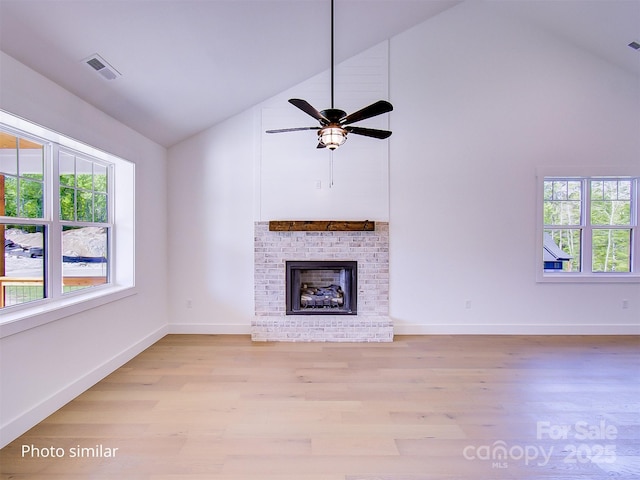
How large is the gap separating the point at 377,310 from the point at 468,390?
152 cm

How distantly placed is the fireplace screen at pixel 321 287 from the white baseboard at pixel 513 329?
0.77 metres

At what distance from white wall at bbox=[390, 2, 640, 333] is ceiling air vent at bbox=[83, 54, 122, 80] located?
3.11 metres

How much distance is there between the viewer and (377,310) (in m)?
3.94

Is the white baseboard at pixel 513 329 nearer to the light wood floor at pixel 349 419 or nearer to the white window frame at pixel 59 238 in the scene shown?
the light wood floor at pixel 349 419

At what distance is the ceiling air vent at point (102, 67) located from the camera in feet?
7.18

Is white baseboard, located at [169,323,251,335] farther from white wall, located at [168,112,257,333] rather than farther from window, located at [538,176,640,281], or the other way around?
window, located at [538,176,640,281]

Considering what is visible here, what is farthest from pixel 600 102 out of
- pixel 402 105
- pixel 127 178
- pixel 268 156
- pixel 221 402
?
pixel 127 178

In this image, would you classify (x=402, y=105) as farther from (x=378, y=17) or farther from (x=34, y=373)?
(x=34, y=373)

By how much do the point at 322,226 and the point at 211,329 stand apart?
205 centimetres

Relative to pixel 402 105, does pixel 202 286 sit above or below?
below

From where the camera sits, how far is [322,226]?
3.82m

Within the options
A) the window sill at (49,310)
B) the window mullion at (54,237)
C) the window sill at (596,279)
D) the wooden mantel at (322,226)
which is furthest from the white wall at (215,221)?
the window sill at (596,279)

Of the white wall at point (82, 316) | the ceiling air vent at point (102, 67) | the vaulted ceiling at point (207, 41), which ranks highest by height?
the vaulted ceiling at point (207, 41)

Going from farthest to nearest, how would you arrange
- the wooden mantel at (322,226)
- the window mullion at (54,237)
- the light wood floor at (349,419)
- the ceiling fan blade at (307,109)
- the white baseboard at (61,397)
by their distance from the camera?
the wooden mantel at (322,226) → the window mullion at (54,237) → the ceiling fan blade at (307,109) → the white baseboard at (61,397) → the light wood floor at (349,419)
